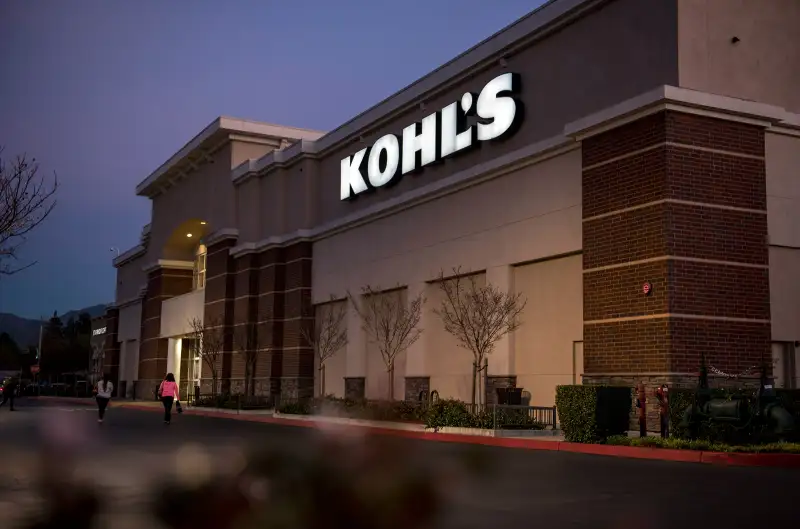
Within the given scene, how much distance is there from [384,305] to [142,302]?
34.8m

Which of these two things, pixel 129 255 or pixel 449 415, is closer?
pixel 449 415

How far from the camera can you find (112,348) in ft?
241

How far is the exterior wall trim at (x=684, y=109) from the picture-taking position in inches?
884

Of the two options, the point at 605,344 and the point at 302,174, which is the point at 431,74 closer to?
the point at 302,174

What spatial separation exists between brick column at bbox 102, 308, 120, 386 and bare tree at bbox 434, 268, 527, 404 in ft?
159

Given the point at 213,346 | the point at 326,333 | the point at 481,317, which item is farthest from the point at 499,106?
the point at 213,346

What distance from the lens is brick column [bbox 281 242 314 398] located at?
4105 centimetres

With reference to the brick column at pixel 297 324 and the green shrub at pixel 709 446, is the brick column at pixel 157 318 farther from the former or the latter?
the green shrub at pixel 709 446

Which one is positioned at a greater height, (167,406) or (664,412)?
(664,412)

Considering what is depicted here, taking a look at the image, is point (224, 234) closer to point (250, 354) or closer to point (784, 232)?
point (250, 354)

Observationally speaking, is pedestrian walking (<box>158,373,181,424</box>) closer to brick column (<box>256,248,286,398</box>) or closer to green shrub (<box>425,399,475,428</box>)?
green shrub (<box>425,399,475,428</box>)

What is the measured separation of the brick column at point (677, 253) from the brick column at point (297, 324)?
19.2m

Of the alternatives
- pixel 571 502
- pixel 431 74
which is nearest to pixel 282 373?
pixel 431 74

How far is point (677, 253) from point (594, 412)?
5009 mm
